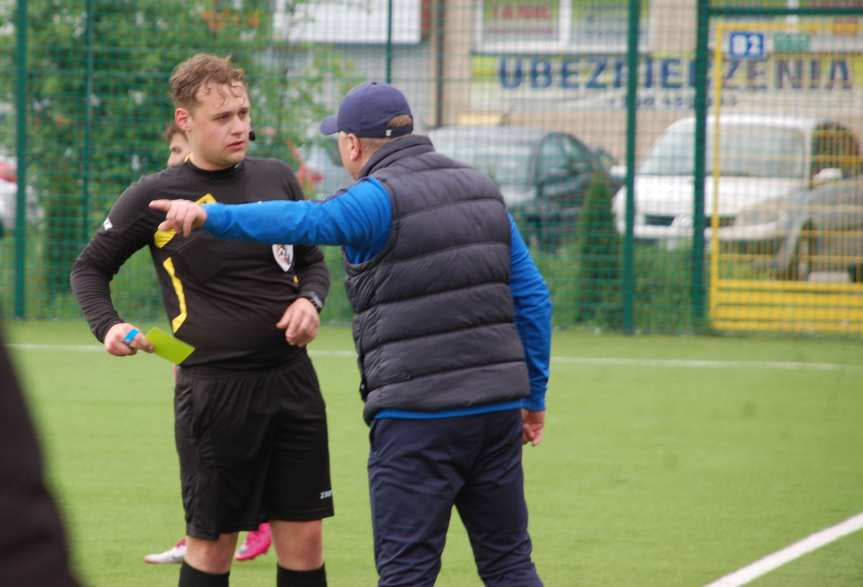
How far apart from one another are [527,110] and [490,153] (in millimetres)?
529

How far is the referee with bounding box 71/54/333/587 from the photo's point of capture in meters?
4.50

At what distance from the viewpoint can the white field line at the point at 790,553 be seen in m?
5.83

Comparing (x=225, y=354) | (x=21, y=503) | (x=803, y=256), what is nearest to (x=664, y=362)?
(x=803, y=256)

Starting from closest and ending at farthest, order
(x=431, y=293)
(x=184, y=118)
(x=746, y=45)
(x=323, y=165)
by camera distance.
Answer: (x=431, y=293) < (x=184, y=118) < (x=746, y=45) < (x=323, y=165)

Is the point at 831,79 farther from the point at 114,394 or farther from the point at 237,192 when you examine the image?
the point at 237,192

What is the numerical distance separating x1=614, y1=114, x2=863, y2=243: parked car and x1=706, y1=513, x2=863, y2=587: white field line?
6985mm

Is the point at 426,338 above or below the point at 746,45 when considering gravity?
below

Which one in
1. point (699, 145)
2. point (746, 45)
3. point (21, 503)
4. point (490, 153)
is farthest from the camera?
point (490, 153)

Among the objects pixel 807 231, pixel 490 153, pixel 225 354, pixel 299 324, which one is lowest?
pixel 807 231

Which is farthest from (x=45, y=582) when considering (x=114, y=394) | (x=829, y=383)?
(x=829, y=383)

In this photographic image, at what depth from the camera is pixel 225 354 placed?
454cm

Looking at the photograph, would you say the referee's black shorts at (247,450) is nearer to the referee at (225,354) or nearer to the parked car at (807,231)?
the referee at (225,354)

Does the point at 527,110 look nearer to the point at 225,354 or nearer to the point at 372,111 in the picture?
the point at 225,354

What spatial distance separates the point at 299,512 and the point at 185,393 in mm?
509
